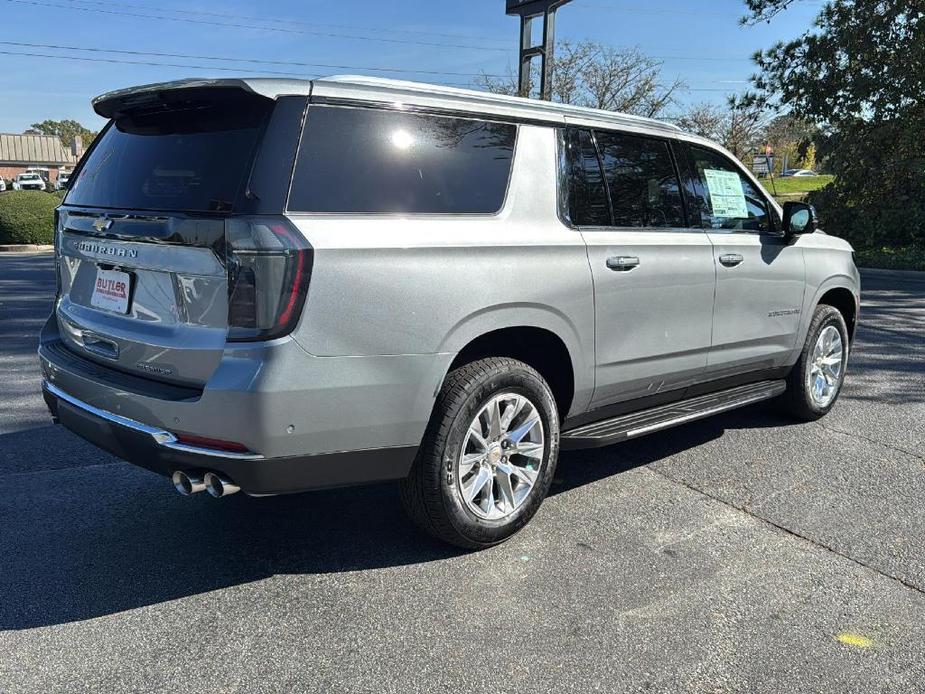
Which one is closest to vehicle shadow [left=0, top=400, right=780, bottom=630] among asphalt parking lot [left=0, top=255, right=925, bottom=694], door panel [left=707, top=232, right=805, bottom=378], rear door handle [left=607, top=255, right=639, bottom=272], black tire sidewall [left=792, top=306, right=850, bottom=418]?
asphalt parking lot [left=0, top=255, right=925, bottom=694]

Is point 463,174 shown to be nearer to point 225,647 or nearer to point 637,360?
point 637,360

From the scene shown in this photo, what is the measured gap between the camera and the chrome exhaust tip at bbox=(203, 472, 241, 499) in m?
2.96

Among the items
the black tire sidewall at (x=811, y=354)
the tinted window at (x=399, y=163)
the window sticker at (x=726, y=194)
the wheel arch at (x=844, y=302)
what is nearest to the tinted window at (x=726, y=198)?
the window sticker at (x=726, y=194)

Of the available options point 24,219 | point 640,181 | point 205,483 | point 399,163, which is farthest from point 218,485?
point 24,219

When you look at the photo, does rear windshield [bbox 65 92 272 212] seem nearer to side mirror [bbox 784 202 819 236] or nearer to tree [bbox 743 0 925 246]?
side mirror [bbox 784 202 819 236]

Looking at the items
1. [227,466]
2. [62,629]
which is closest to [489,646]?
[227,466]

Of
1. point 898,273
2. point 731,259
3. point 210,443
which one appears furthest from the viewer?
point 898,273

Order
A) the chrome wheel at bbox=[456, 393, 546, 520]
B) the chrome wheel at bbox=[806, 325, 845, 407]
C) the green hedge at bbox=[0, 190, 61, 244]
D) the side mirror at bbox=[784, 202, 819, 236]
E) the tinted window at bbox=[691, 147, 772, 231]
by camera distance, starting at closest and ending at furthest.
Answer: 1. the chrome wheel at bbox=[456, 393, 546, 520]
2. the tinted window at bbox=[691, 147, 772, 231]
3. the side mirror at bbox=[784, 202, 819, 236]
4. the chrome wheel at bbox=[806, 325, 845, 407]
5. the green hedge at bbox=[0, 190, 61, 244]

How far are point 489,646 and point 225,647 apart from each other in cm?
91

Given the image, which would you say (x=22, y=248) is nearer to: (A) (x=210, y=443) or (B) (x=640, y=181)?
(B) (x=640, y=181)

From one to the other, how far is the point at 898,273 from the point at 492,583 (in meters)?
14.4

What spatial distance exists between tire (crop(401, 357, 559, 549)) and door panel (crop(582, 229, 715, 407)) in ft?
1.63

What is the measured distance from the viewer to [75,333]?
141 inches

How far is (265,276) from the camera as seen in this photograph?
2820 mm
